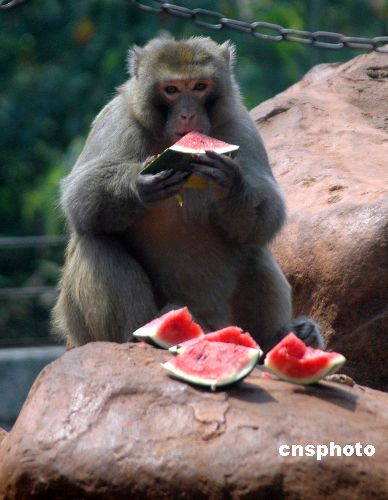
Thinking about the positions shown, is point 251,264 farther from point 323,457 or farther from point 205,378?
point 323,457

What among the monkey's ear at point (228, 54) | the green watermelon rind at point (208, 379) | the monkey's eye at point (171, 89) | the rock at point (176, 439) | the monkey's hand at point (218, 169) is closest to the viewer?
the rock at point (176, 439)

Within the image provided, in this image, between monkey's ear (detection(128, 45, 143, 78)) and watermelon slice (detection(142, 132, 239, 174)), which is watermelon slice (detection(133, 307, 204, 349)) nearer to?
watermelon slice (detection(142, 132, 239, 174))

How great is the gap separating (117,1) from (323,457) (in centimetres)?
1437

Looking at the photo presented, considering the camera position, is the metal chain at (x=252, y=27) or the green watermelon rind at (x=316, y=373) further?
the metal chain at (x=252, y=27)

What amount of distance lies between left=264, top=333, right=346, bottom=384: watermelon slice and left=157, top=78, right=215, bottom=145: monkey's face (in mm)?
1598

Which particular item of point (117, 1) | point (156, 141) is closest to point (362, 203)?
point (156, 141)

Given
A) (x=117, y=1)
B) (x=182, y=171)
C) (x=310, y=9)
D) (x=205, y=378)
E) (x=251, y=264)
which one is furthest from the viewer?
(x=310, y=9)

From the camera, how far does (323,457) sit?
4.48 metres

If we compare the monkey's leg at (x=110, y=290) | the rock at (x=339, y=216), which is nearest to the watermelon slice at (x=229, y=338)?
the monkey's leg at (x=110, y=290)

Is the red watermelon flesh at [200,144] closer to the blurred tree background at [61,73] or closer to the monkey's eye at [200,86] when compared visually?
the monkey's eye at [200,86]

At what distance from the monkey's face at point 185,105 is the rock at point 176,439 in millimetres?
1729

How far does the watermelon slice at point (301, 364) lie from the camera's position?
5121 mm

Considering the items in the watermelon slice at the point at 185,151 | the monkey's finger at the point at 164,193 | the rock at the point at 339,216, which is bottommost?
the rock at the point at 339,216

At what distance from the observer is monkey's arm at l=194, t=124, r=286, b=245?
6332mm
